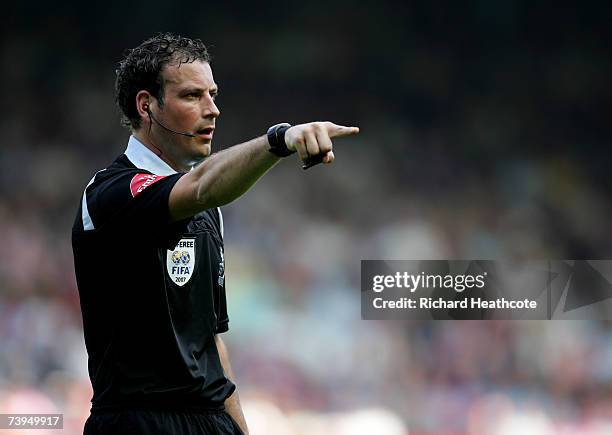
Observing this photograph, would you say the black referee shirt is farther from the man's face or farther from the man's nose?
the man's nose

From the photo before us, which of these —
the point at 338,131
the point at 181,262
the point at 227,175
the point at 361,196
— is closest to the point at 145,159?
the point at 181,262

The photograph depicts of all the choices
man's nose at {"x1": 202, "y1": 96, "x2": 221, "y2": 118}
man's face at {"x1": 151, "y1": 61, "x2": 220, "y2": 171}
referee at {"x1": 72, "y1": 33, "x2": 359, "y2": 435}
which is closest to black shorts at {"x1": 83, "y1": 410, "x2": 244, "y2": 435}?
referee at {"x1": 72, "y1": 33, "x2": 359, "y2": 435}

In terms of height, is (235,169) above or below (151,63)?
below

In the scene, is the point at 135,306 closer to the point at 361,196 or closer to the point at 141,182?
the point at 141,182

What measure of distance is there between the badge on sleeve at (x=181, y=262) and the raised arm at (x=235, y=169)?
1.24 feet

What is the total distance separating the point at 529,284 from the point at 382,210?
1.26m

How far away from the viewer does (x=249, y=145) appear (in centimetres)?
211

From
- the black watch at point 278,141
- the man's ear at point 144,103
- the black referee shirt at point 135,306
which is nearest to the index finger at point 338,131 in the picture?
the black watch at point 278,141

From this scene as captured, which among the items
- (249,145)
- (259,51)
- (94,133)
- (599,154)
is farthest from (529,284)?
(249,145)

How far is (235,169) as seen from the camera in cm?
210

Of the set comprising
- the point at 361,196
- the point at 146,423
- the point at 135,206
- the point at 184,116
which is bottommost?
the point at 146,423

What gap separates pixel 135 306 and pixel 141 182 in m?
0.39

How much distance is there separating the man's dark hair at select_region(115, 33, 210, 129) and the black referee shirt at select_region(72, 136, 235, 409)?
0.26 m

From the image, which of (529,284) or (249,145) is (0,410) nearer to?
(529,284)
